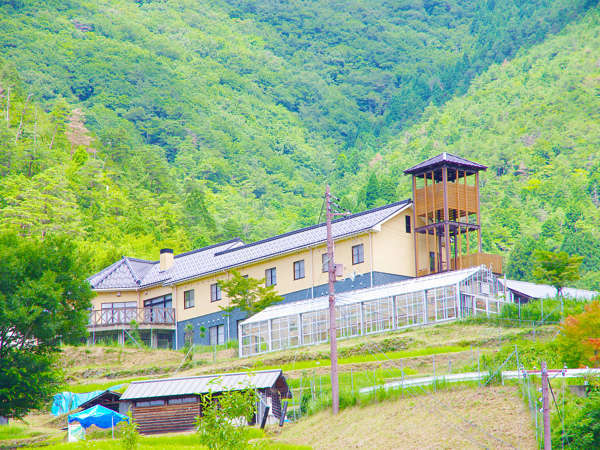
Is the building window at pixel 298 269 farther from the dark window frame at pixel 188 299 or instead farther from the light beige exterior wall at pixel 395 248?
the dark window frame at pixel 188 299

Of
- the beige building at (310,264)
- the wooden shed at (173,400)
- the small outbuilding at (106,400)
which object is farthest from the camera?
the beige building at (310,264)

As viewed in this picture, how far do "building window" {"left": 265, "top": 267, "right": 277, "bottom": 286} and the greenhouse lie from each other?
445cm

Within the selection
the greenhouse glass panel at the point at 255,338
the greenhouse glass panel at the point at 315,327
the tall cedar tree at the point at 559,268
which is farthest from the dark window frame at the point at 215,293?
the tall cedar tree at the point at 559,268

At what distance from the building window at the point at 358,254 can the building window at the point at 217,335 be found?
38.6 feet

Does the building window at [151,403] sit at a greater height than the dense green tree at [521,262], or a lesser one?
lesser

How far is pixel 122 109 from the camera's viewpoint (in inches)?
6816

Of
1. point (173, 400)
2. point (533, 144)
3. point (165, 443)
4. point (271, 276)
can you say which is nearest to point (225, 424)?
point (165, 443)

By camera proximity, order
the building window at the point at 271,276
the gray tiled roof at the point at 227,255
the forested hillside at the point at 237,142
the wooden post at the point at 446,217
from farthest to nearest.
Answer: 1. the forested hillside at the point at 237,142
2. the building window at the point at 271,276
3. the gray tiled roof at the point at 227,255
4. the wooden post at the point at 446,217

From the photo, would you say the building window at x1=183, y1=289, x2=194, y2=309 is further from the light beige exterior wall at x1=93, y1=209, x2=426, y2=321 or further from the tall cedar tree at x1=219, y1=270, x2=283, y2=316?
the tall cedar tree at x1=219, y1=270, x2=283, y2=316

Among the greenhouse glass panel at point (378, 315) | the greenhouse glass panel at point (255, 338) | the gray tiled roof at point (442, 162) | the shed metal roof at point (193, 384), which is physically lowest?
the shed metal roof at point (193, 384)

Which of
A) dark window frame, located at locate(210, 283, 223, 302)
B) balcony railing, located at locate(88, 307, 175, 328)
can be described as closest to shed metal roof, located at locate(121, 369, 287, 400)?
balcony railing, located at locate(88, 307, 175, 328)

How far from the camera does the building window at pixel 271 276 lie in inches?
2525

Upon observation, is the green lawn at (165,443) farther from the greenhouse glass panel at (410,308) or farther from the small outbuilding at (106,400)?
the greenhouse glass panel at (410,308)

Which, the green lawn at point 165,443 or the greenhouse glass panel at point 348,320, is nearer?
the green lawn at point 165,443
